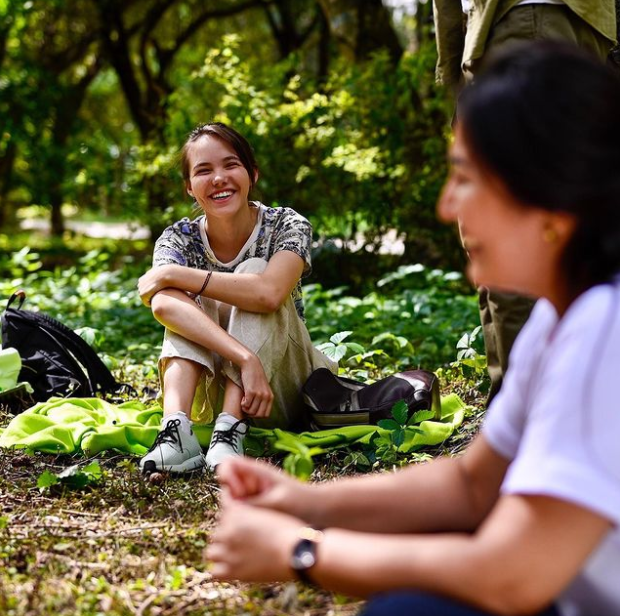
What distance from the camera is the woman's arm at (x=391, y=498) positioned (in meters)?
1.67

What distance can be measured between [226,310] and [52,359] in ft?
3.62

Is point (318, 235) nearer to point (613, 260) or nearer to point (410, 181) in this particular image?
point (410, 181)

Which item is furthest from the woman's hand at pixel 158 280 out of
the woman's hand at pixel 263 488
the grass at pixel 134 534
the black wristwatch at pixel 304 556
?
the black wristwatch at pixel 304 556

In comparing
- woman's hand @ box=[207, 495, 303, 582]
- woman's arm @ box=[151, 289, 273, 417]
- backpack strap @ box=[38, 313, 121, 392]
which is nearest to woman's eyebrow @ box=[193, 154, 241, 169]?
woman's arm @ box=[151, 289, 273, 417]

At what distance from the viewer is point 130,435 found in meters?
3.48

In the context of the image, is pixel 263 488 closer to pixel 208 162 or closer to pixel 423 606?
pixel 423 606

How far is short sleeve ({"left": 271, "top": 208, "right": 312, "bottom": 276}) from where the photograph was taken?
11.9ft

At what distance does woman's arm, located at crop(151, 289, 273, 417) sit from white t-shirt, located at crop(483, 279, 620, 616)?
6.63ft

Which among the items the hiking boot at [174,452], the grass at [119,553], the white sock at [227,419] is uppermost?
the white sock at [227,419]

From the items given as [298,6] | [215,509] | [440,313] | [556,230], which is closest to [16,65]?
[298,6]

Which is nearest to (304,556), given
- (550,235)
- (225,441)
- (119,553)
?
(550,235)

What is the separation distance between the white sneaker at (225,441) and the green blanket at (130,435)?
13cm

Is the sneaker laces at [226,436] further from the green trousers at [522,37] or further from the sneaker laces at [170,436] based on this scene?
the green trousers at [522,37]

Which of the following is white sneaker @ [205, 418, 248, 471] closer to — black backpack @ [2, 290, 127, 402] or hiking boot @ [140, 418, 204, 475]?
hiking boot @ [140, 418, 204, 475]
